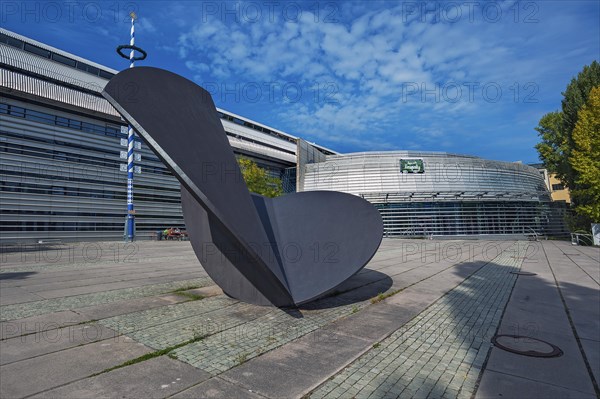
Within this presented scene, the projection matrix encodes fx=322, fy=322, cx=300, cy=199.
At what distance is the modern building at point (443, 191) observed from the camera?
4709cm

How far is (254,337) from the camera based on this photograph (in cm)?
512

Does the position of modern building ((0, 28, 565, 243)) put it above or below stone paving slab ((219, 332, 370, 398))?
above

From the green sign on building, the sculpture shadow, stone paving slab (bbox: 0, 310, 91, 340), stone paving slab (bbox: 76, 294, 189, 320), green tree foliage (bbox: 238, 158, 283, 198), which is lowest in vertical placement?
the sculpture shadow

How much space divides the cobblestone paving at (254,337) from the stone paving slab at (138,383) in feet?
0.78

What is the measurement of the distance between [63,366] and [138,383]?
1198 millimetres

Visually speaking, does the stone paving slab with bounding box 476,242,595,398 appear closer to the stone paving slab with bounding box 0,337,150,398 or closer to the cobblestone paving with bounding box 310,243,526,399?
the cobblestone paving with bounding box 310,243,526,399

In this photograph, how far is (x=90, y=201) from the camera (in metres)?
34.3

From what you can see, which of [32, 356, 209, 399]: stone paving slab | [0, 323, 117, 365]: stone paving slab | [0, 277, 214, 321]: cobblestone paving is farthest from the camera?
[0, 277, 214, 321]: cobblestone paving

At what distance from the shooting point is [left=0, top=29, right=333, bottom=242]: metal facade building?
29.0 meters

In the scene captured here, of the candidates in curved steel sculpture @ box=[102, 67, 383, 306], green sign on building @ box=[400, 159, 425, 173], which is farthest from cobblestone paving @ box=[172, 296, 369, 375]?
green sign on building @ box=[400, 159, 425, 173]

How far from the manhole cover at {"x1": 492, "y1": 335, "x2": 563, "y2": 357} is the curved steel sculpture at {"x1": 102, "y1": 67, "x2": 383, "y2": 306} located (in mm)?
2696

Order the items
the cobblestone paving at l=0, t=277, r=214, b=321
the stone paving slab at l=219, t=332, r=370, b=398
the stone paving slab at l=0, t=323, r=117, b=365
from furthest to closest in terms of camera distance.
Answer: the cobblestone paving at l=0, t=277, r=214, b=321, the stone paving slab at l=0, t=323, r=117, b=365, the stone paving slab at l=219, t=332, r=370, b=398

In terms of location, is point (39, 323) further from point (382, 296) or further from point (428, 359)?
point (382, 296)

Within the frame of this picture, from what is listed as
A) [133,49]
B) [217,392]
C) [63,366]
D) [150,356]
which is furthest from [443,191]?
[63,366]
